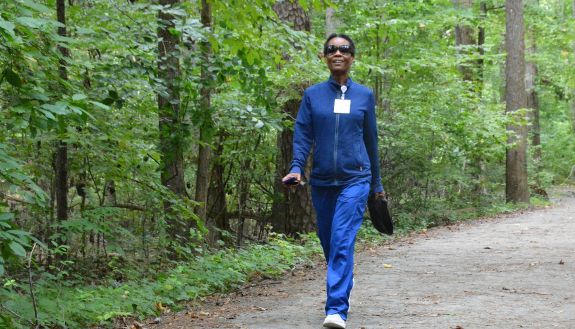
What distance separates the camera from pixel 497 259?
9258 millimetres

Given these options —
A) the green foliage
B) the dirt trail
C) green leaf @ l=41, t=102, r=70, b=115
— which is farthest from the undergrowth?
green leaf @ l=41, t=102, r=70, b=115

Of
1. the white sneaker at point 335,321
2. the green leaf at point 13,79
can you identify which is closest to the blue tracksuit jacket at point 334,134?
the white sneaker at point 335,321

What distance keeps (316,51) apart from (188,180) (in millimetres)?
6843

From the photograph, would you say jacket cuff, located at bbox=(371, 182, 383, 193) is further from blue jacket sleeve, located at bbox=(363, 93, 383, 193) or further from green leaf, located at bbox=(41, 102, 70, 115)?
green leaf, located at bbox=(41, 102, 70, 115)

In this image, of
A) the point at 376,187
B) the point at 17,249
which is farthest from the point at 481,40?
the point at 17,249

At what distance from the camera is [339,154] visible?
543cm

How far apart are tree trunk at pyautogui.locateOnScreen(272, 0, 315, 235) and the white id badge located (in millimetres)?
7010

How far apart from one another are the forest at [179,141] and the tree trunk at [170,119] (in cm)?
3

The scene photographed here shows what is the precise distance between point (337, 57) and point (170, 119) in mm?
3878

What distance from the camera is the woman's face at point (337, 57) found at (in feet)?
18.1

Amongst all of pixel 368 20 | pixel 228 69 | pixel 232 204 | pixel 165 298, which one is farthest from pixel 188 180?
pixel 165 298

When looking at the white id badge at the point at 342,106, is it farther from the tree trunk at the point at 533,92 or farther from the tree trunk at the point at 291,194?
the tree trunk at the point at 533,92

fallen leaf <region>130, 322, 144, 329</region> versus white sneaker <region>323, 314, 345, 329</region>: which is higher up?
white sneaker <region>323, 314, 345, 329</region>

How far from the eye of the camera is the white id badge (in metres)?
5.44
